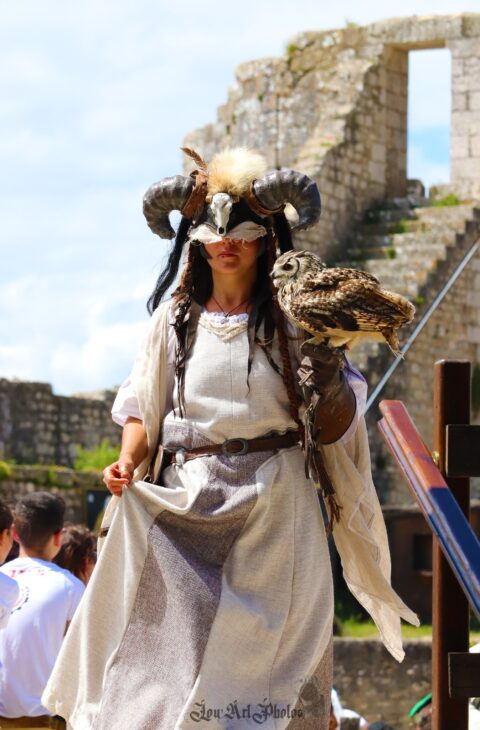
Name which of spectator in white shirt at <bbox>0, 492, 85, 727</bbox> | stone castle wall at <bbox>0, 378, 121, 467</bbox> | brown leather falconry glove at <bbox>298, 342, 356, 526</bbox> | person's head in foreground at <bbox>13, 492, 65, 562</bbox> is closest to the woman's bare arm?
brown leather falconry glove at <bbox>298, 342, 356, 526</bbox>

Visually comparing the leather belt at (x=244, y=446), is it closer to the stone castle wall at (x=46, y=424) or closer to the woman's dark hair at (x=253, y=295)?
the woman's dark hair at (x=253, y=295)

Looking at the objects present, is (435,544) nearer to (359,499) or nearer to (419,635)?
(359,499)

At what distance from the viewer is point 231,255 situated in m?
5.75

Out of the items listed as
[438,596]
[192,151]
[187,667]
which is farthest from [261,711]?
[192,151]

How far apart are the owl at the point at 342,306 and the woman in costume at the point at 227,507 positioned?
10 cm

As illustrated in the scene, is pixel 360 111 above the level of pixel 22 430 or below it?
above

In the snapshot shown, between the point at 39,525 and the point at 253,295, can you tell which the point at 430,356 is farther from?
the point at 253,295

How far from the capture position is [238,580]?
17.8 ft

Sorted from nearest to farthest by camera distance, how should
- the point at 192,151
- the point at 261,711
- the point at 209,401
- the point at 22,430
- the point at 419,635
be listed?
the point at 261,711 → the point at 209,401 → the point at 192,151 → the point at 419,635 → the point at 22,430

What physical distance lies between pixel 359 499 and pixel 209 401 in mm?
594

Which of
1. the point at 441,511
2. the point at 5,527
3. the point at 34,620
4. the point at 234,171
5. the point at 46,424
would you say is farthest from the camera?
the point at 46,424

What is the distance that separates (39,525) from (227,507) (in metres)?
2.00

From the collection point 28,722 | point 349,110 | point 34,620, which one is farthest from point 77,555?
point 349,110

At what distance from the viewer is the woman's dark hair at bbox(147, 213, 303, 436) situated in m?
5.65
